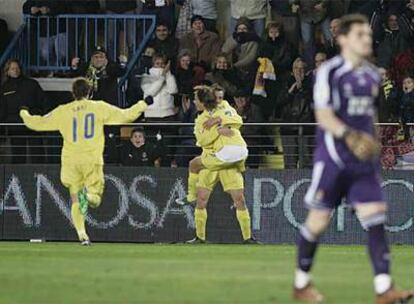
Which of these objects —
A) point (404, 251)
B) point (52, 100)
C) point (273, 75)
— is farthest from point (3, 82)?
point (404, 251)

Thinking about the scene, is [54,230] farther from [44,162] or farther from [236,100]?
[236,100]

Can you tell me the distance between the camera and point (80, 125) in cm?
2097

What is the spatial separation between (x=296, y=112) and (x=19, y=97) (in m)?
4.79

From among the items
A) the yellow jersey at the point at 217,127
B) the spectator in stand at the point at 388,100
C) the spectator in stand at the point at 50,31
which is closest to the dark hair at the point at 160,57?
the spectator in stand at the point at 50,31

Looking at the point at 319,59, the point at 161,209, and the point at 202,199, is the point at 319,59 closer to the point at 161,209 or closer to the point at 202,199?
the point at 202,199

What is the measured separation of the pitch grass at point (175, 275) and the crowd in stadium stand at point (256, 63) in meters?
4.37

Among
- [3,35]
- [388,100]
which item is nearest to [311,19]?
[388,100]

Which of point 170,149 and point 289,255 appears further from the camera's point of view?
point 170,149

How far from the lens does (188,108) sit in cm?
2484

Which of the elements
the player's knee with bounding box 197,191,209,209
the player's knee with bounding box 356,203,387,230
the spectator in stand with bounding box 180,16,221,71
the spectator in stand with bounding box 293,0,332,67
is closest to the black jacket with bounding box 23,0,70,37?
the spectator in stand with bounding box 180,16,221,71

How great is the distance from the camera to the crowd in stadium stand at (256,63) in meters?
24.0

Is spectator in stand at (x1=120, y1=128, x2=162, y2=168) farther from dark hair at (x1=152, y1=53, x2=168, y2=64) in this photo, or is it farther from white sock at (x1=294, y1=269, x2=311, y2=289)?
white sock at (x1=294, y1=269, x2=311, y2=289)

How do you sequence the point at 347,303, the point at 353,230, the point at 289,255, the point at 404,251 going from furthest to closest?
the point at 353,230
the point at 404,251
the point at 289,255
the point at 347,303

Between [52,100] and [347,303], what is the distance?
1508 centimetres
